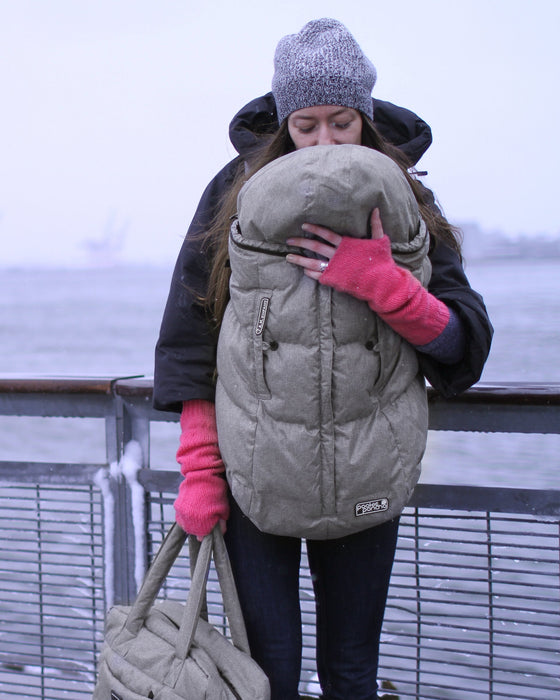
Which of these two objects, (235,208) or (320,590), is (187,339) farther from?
(320,590)

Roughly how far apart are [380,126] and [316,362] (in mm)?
563

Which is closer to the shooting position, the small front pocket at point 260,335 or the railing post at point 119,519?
the small front pocket at point 260,335

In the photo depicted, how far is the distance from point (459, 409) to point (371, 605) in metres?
0.50

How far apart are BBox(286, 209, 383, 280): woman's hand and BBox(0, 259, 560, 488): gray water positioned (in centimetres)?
75

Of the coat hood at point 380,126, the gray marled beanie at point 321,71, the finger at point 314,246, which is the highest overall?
the gray marled beanie at point 321,71

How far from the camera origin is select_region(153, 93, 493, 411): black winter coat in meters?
1.34

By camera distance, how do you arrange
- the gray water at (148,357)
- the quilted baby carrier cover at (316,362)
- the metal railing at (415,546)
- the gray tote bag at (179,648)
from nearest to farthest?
the quilted baby carrier cover at (316,362) < the gray tote bag at (179,648) < the metal railing at (415,546) < the gray water at (148,357)

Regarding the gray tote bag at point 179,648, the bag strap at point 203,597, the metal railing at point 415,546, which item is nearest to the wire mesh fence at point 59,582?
the metal railing at point 415,546

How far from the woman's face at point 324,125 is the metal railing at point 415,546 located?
62 centimetres

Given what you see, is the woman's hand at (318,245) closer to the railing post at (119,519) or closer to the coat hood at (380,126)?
the coat hood at (380,126)

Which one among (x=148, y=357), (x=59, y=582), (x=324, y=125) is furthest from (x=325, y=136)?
(x=148, y=357)

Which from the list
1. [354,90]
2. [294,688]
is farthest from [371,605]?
[354,90]

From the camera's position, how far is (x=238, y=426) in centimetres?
126

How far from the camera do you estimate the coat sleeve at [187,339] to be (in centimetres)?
138
